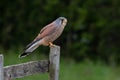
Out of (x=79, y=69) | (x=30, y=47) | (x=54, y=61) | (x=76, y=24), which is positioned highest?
(x=76, y=24)

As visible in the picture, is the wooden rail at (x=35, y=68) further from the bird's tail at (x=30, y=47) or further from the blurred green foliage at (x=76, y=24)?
the blurred green foliage at (x=76, y=24)

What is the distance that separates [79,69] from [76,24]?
6.81 ft

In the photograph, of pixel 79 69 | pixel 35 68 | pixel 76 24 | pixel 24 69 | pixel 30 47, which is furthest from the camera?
pixel 76 24

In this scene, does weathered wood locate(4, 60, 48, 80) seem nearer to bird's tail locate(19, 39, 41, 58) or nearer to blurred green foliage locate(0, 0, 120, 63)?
bird's tail locate(19, 39, 41, 58)

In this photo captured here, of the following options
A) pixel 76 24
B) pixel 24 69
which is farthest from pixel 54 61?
pixel 76 24

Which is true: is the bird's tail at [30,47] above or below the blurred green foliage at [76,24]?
below

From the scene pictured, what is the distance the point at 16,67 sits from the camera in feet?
19.8

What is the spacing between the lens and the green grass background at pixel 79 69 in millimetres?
11664

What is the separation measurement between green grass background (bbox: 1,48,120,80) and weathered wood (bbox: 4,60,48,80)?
4.29 m

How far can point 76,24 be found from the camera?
14.2 meters

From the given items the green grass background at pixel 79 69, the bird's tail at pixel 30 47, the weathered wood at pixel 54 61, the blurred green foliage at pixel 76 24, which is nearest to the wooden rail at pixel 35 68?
the weathered wood at pixel 54 61

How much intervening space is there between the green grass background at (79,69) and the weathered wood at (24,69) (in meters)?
4.29

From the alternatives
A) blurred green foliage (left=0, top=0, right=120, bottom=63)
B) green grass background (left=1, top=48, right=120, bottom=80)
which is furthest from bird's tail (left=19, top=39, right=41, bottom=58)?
blurred green foliage (left=0, top=0, right=120, bottom=63)

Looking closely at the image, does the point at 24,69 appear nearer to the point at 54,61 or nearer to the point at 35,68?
the point at 35,68
